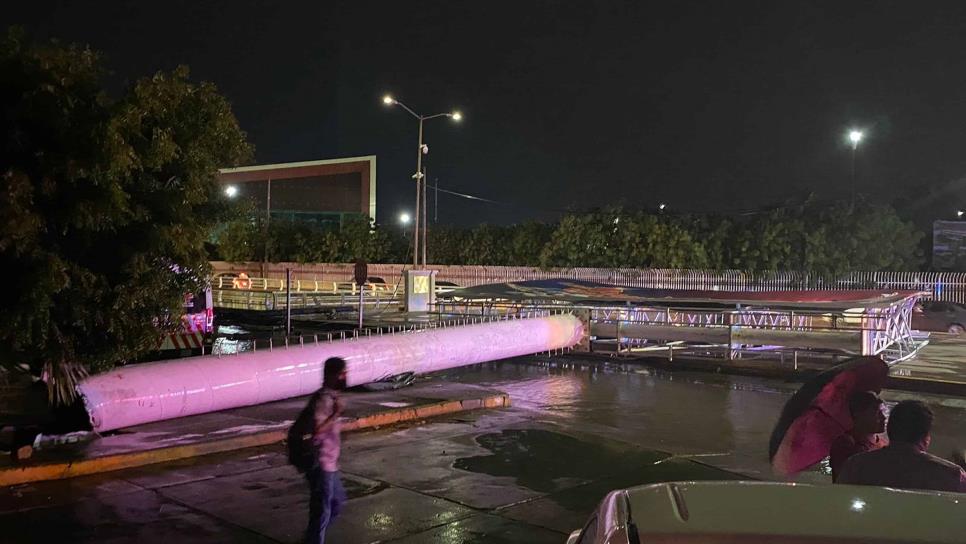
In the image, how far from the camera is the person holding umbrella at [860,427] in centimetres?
445

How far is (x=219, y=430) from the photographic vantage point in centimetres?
967

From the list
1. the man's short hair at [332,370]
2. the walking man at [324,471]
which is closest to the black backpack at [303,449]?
the walking man at [324,471]

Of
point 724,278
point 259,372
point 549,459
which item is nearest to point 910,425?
point 549,459

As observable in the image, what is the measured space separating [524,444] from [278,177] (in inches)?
2515

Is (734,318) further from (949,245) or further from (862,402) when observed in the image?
(949,245)

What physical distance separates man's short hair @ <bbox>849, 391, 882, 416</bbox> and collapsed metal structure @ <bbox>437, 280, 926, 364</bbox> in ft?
39.3

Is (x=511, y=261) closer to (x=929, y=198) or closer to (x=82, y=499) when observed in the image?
(x=929, y=198)

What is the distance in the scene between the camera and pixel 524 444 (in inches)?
381

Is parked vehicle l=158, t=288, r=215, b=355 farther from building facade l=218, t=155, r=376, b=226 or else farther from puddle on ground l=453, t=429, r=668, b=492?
building facade l=218, t=155, r=376, b=226

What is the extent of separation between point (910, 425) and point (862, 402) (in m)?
0.59

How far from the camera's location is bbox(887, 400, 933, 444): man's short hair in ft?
12.7

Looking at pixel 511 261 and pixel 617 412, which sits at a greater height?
pixel 511 261

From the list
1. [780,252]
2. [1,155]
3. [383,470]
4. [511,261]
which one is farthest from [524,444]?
[511,261]

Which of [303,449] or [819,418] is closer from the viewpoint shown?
[819,418]
